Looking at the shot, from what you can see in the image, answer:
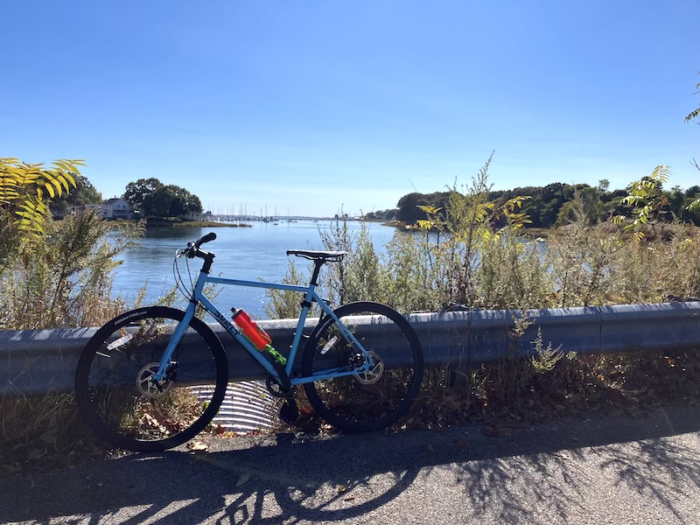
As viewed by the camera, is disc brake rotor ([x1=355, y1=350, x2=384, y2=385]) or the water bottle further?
disc brake rotor ([x1=355, y1=350, x2=384, y2=385])

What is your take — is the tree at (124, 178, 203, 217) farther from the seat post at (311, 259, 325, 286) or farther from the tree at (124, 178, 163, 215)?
the seat post at (311, 259, 325, 286)

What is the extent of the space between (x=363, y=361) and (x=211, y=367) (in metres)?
1.10

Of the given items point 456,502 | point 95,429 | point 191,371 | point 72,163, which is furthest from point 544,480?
point 72,163

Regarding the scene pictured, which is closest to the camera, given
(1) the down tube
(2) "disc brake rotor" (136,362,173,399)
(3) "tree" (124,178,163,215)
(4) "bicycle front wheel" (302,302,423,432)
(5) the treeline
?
(2) "disc brake rotor" (136,362,173,399)

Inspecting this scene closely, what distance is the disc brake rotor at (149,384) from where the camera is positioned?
10.6ft

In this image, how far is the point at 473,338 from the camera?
157 inches

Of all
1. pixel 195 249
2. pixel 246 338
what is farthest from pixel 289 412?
pixel 195 249

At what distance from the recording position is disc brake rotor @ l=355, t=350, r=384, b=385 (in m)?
3.65

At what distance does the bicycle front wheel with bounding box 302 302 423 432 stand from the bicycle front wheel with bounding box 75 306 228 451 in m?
0.72

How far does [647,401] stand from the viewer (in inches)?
158

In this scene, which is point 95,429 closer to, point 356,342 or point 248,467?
point 248,467

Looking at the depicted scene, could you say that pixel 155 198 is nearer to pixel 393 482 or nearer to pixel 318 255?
pixel 318 255

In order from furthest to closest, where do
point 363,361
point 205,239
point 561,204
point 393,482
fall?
point 561,204, point 363,361, point 205,239, point 393,482

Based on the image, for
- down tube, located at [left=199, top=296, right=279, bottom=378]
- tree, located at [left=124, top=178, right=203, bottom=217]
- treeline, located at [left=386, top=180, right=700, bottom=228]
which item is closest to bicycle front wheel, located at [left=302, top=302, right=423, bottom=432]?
down tube, located at [left=199, top=296, right=279, bottom=378]
